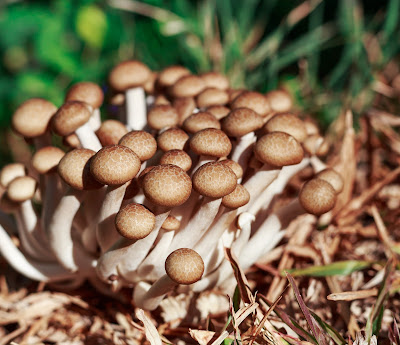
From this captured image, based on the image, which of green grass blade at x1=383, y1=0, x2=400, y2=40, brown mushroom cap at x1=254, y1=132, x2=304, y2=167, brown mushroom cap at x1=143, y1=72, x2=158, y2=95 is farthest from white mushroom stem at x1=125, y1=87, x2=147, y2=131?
green grass blade at x1=383, y1=0, x2=400, y2=40

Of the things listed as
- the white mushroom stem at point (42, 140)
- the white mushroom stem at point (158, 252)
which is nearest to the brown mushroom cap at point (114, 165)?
the white mushroom stem at point (158, 252)

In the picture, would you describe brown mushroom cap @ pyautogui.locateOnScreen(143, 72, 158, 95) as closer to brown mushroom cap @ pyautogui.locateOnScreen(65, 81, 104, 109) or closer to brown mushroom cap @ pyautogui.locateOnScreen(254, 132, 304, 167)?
brown mushroom cap @ pyautogui.locateOnScreen(65, 81, 104, 109)

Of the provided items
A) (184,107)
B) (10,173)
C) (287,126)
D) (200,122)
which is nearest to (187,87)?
(184,107)

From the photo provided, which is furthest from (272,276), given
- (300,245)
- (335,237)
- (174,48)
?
(174,48)

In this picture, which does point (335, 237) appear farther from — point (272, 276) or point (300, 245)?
point (272, 276)

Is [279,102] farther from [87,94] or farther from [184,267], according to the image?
[184,267]

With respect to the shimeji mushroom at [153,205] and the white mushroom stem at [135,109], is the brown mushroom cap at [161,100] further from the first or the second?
the shimeji mushroom at [153,205]
